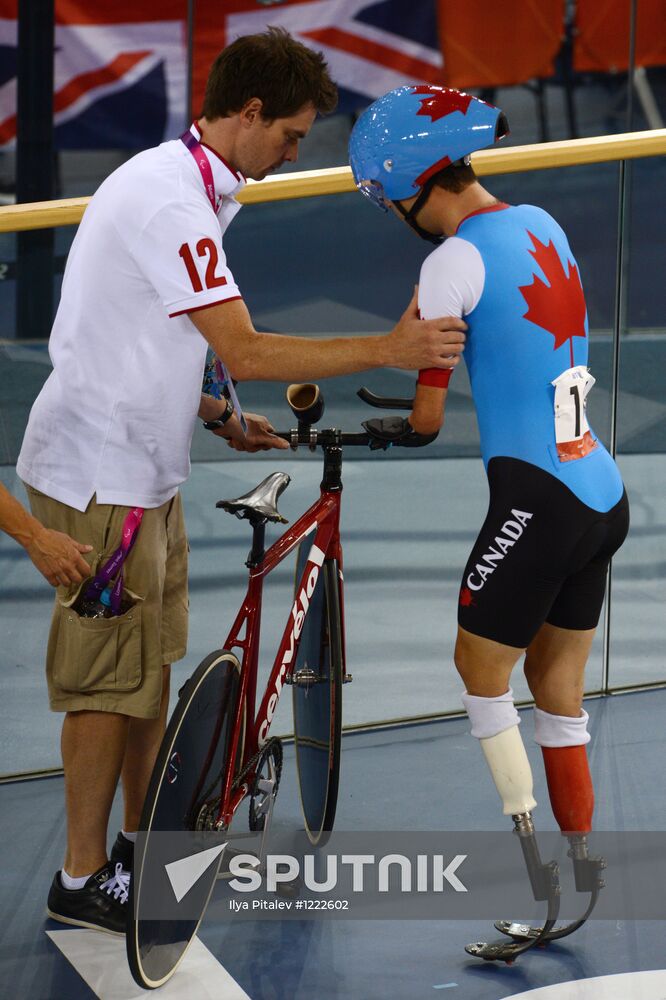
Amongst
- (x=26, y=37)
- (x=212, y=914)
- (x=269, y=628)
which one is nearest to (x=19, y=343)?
(x=269, y=628)

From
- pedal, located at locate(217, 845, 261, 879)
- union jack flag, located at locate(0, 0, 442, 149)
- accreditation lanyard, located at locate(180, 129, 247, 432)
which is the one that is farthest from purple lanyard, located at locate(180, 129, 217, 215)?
union jack flag, located at locate(0, 0, 442, 149)

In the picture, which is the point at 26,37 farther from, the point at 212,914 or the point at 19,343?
the point at 212,914

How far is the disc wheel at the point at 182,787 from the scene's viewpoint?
243 centimetres

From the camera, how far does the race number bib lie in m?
2.45

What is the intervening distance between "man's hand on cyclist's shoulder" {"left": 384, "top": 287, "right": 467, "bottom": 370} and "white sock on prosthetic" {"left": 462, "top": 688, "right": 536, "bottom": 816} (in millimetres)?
632

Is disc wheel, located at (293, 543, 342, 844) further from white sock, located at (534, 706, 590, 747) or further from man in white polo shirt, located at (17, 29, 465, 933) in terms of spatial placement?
white sock, located at (534, 706, 590, 747)

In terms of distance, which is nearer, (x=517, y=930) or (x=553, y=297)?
(x=553, y=297)

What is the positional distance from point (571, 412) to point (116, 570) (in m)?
0.86

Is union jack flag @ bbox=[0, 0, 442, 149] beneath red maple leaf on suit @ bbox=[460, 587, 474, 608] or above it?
beneath

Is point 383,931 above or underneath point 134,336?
underneath

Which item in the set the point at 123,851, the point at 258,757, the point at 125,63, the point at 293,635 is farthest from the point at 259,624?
the point at 125,63

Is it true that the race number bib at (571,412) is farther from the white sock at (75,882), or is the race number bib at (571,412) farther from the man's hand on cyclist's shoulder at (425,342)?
the white sock at (75,882)

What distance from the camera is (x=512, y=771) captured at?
2586mm

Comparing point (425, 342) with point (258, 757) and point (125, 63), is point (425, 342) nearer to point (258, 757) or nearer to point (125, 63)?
point (258, 757)
